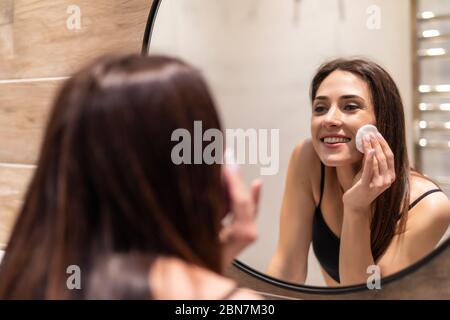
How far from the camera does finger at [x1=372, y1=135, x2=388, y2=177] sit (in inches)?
29.3

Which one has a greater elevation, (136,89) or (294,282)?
(136,89)

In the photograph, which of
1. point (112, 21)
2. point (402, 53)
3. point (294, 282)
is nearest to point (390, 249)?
point (294, 282)

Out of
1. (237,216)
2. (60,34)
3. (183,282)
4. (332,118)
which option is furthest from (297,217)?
(60,34)

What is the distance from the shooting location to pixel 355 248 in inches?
30.3

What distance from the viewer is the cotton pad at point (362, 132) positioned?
746 mm

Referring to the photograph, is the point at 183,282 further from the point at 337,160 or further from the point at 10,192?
the point at 10,192

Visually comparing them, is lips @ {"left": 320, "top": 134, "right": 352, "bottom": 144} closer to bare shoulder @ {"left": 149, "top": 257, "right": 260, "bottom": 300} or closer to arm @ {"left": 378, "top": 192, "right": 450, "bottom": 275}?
arm @ {"left": 378, "top": 192, "right": 450, "bottom": 275}

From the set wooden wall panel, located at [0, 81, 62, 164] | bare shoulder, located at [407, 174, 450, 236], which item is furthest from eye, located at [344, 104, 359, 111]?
wooden wall panel, located at [0, 81, 62, 164]

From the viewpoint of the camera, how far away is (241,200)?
0.56 metres

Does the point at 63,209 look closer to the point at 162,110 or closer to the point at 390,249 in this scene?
the point at 162,110

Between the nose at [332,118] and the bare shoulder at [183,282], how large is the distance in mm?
351

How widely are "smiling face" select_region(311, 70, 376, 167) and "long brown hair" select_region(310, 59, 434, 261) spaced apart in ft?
0.04

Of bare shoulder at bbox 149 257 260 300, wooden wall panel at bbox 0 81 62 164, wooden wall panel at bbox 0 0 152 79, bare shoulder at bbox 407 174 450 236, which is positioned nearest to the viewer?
bare shoulder at bbox 149 257 260 300

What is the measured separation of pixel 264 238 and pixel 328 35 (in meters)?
0.32
